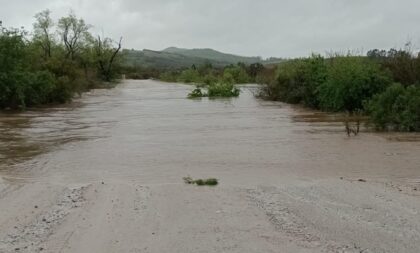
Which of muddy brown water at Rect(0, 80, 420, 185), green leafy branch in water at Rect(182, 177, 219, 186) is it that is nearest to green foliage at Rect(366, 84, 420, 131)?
muddy brown water at Rect(0, 80, 420, 185)

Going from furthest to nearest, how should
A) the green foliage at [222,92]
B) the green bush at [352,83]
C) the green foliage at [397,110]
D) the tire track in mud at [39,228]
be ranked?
the green foliage at [222,92] → the green bush at [352,83] → the green foliage at [397,110] → the tire track in mud at [39,228]

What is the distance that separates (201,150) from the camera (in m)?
14.3

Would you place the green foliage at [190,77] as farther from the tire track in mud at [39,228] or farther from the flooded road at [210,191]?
the tire track in mud at [39,228]

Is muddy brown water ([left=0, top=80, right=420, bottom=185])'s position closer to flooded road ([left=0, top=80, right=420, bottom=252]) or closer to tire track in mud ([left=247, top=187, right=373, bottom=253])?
flooded road ([left=0, top=80, right=420, bottom=252])

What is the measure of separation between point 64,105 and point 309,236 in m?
28.0

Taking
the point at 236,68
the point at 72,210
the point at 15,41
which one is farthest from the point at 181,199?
the point at 236,68

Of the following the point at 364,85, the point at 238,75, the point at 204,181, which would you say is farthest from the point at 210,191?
the point at 238,75

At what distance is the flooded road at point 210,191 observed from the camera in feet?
21.3

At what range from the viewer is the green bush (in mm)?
24688

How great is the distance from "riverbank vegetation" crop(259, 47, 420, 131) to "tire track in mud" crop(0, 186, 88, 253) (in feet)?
39.8

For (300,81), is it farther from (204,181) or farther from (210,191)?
(210,191)

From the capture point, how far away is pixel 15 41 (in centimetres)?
2811

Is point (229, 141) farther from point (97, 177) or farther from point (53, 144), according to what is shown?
point (97, 177)

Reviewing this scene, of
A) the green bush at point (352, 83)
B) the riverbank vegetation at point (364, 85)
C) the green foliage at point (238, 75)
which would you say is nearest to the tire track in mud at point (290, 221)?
the riverbank vegetation at point (364, 85)
